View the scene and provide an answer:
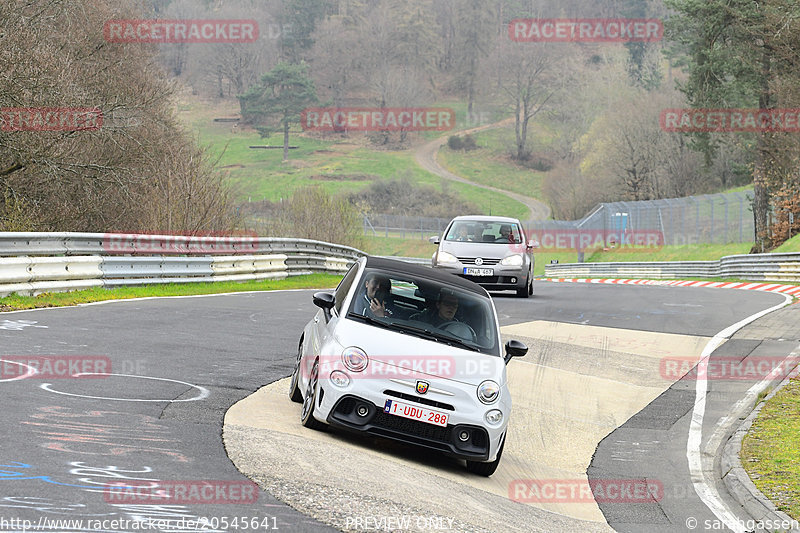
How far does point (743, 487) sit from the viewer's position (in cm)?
830

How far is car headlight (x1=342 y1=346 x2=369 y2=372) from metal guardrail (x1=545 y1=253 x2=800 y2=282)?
2876 centimetres

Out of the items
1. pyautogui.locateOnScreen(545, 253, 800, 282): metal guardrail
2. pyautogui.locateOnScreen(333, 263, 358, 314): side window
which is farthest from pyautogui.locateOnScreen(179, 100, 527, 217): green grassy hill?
pyautogui.locateOnScreen(333, 263, 358, 314): side window

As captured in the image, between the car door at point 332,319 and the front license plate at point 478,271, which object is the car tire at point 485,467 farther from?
the front license plate at point 478,271

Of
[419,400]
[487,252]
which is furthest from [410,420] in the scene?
[487,252]

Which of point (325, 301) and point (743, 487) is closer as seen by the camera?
point (743, 487)

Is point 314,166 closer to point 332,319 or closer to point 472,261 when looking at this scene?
point 472,261

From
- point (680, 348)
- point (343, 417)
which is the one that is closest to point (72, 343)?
point (343, 417)

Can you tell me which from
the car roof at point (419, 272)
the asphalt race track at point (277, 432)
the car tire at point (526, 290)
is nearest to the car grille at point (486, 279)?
the car tire at point (526, 290)

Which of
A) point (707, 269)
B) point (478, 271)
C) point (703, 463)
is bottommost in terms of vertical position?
point (707, 269)

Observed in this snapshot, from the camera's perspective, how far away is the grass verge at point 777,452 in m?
7.97

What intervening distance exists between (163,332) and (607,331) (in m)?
8.28

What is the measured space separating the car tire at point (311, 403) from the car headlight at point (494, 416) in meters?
1.36

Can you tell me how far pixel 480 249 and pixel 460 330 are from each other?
13.5 metres

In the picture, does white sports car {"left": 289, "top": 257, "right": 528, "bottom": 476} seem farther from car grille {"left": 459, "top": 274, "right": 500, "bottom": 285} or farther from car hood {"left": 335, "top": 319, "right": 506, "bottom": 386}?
→ car grille {"left": 459, "top": 274, "right": 500, "bottom": 285}
